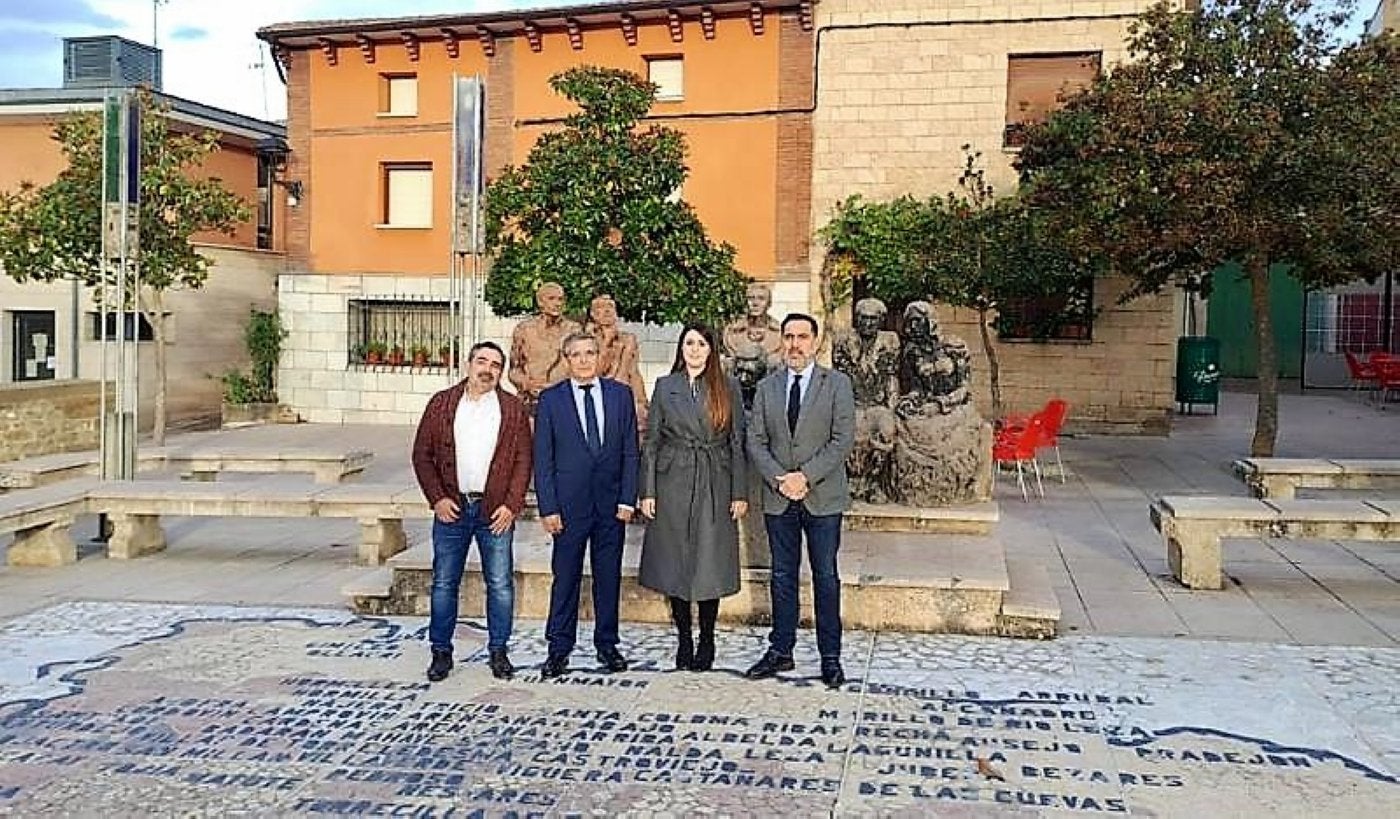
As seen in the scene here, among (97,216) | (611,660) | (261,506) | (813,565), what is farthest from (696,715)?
(97,216)

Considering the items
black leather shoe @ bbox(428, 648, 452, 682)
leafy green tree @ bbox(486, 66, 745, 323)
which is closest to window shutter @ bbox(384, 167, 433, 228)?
leafy green tree @ bbox(486, 66, 745, 323)

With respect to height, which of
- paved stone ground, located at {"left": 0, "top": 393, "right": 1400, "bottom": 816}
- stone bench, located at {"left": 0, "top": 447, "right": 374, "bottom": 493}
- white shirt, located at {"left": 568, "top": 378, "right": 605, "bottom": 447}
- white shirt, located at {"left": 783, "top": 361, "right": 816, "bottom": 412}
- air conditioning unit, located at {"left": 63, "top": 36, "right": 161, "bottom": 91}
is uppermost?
air conditioning unit, located at {"left": 63, "top": 36, "right": 161, "bottom": 91}

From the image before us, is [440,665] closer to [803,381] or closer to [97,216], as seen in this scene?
[803,381]

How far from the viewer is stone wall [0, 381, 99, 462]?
47.6ft

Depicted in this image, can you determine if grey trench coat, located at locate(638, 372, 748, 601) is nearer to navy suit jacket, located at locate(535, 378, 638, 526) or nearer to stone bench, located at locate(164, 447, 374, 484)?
navy suit jacket, located at locate(535, 378, 638, 526)

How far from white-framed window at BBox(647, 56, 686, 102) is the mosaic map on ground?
14621mm

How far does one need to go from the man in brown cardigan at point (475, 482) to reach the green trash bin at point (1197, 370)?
17.3m

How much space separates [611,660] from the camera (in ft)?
19.5

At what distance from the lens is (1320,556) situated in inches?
360

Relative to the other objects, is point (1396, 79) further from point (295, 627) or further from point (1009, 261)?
point (295, 627)

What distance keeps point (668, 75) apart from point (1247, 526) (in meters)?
14.2

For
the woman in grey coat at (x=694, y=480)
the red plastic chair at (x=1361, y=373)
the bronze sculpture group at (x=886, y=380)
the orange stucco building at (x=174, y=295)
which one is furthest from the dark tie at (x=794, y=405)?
the red plastic chair at (x=1361, y=373)

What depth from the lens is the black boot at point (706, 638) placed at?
5.92 metres

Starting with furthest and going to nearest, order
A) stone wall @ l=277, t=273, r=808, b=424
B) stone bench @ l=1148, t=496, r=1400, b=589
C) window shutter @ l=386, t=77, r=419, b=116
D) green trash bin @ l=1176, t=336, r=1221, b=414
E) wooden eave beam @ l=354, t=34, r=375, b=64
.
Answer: window shutter @ l=386, t=77, r=419, b=116 < wooden eave beam @ l=354, t=34, r=375, b=64 < green trash bin @ l=1176, t=336, r=1221, b=414 < stone wall @ l=277, t=273, r=808, b=424 < stone bench @ l=1148, t=496, r=1400, b=589
